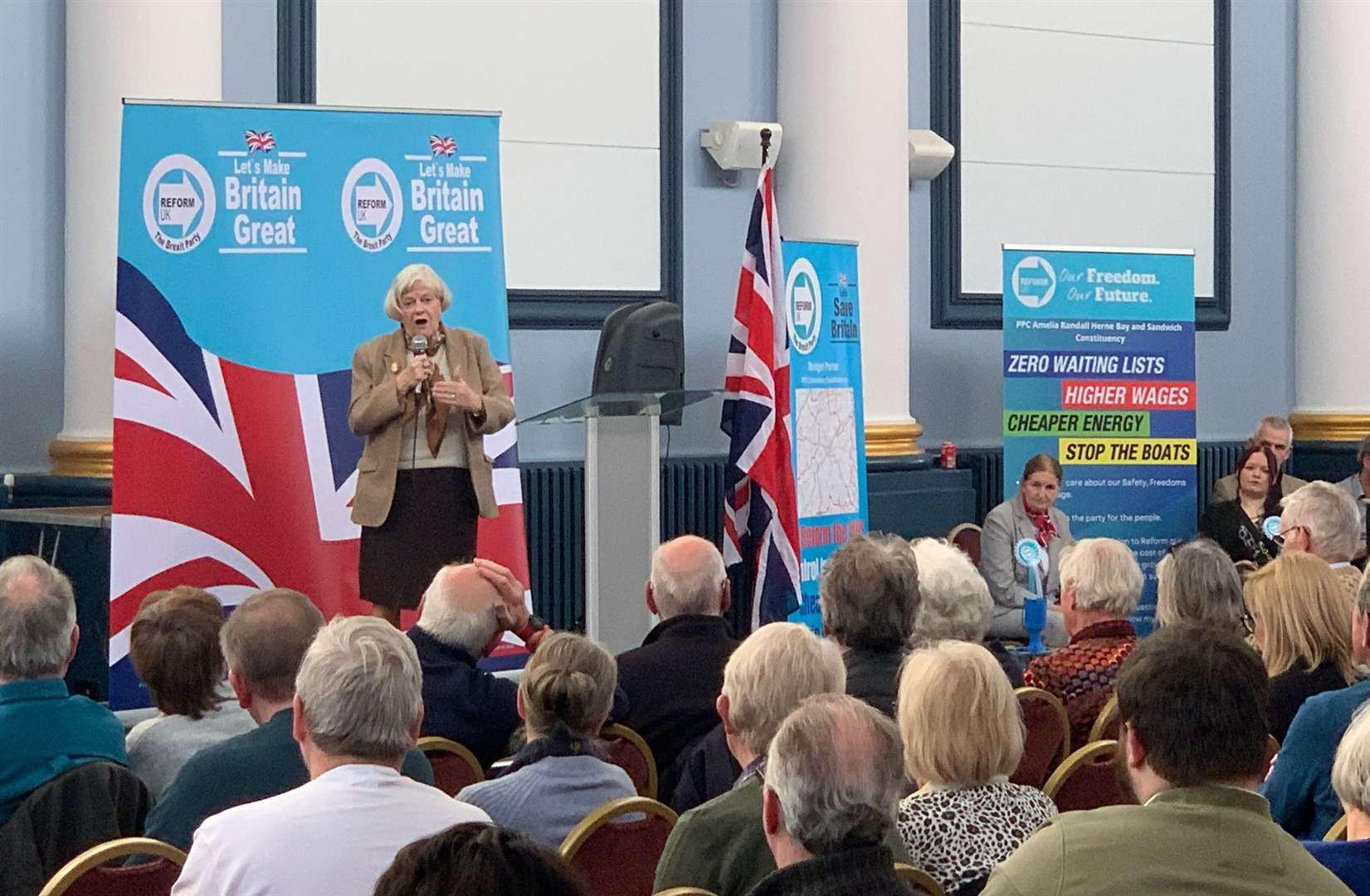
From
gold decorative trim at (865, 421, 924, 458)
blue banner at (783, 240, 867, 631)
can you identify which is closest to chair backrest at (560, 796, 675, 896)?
blue banner at (783, 240, 867, 631)

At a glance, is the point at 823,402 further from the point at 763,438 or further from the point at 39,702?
the point at 39,702

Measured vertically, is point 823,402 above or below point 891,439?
above

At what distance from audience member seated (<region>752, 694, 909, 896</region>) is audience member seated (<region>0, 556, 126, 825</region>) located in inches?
56.6

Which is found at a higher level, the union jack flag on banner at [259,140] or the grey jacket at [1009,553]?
the union jack flag on banner at [259,140]

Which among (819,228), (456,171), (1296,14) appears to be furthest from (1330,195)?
(456,171)

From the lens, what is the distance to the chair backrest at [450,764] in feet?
11.3

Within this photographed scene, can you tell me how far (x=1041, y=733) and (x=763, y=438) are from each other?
128 inches

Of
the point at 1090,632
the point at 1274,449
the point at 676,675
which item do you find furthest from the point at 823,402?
the point at 676,675

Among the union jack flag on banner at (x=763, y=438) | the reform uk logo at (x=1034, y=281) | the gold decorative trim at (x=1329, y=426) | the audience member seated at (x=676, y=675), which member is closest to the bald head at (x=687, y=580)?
the audience member seated at (x=676, y=675)

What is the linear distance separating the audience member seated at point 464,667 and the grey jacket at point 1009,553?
3904mm

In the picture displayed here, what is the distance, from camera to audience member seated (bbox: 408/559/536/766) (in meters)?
3.87

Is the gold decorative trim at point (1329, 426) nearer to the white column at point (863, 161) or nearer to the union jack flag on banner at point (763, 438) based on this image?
the white column at point (863, 161)

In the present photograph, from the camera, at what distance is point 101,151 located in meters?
6.71

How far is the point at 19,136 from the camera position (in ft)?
22.7
